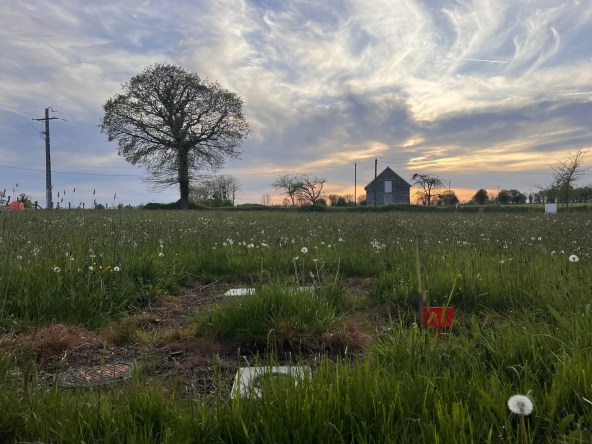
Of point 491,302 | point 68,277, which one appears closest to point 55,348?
point 68,277

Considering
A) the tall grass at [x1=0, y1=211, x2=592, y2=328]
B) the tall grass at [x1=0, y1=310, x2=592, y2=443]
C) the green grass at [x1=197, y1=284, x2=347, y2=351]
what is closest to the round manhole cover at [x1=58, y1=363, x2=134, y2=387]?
the tall grass at [x1=0, y1=310, x2=592, y2=443]

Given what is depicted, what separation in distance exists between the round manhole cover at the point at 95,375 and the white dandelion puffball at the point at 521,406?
2.10 meters

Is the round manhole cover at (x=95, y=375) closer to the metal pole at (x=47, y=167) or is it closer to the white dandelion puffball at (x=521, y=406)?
the white dandelion puffball at (x=521, y=406)

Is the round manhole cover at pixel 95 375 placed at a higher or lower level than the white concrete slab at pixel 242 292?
lower

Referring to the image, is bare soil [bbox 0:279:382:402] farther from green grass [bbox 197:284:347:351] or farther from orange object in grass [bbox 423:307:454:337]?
orange object in grass [bbox 423:307:454:337]

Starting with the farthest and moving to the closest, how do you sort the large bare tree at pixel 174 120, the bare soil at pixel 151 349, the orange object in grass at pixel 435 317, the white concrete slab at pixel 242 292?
the large bare tree at pixel 174 120, the white concrete slab at pixel 242 292, the orange object in grass at pixel 435 317, the bare soil at pixel 151 349

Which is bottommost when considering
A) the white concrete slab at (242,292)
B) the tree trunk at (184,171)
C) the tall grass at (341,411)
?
the tall grass at (341,411)

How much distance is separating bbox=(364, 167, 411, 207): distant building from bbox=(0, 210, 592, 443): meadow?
242 feet

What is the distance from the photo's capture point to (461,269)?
16.1ft

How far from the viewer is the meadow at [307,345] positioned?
179 cm

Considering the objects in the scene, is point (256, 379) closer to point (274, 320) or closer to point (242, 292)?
point (274, 320)

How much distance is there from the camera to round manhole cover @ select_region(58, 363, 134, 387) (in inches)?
98.6

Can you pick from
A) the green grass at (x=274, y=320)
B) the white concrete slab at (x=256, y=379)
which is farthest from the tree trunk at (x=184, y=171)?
the white concrete slab at (x=256, y=379)

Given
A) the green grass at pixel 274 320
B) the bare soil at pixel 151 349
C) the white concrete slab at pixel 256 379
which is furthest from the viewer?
the green grass at pixel 274 320
